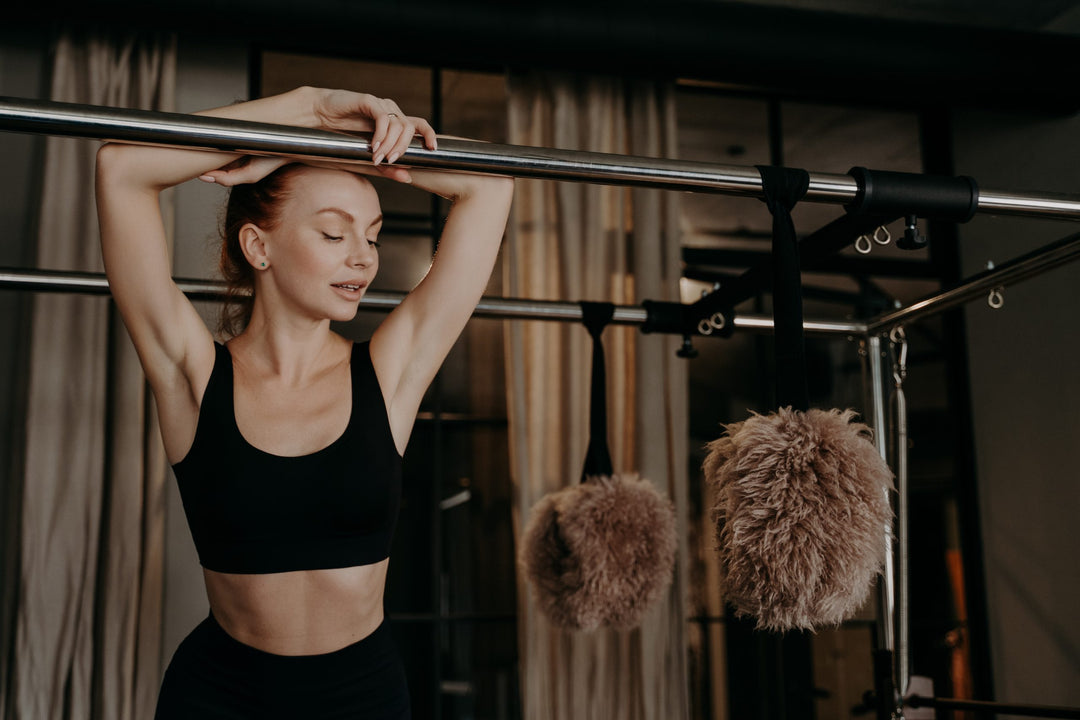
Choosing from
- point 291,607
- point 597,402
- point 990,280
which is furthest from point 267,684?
point 990,280

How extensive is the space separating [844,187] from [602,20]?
155 centimetres

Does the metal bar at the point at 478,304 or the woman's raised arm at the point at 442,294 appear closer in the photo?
the woman's raised arm at the point at 442,294

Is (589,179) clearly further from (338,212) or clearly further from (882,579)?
(882,579)

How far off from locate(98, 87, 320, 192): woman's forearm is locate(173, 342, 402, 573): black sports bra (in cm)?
26

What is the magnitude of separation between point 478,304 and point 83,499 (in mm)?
1298

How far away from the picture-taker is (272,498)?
1.19 meters

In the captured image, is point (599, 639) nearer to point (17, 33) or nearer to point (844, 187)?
point (844, 187)

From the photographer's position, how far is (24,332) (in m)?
2.54

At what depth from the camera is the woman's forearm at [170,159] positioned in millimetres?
1149

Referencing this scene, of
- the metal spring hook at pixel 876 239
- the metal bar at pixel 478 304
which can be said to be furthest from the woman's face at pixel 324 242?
the metal spring hook at pixel 876 239

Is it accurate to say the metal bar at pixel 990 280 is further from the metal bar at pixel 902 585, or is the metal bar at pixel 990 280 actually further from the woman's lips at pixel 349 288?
the woman's lips at pixel 349 288

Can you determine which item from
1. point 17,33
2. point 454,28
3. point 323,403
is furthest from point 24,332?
point 323,403

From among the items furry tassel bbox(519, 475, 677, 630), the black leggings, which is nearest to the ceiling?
furry tassel bbox(519, 475, 677, 630)

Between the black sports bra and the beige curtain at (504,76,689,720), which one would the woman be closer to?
the black sports bra
